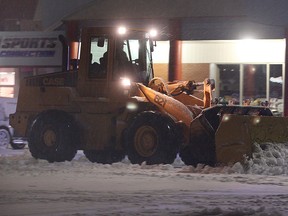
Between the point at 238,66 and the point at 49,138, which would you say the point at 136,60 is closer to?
the point at 49,138

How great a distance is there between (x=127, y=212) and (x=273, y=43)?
53.4 ft

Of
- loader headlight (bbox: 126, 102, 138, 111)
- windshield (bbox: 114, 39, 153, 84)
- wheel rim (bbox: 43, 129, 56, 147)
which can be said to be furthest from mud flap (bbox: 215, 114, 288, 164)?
wheel rim (bbox: 43, 129, 56, 147)

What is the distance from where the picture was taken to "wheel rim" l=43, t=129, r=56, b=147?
15.5 metres

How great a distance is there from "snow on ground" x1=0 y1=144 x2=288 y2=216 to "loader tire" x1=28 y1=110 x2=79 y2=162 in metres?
0.25

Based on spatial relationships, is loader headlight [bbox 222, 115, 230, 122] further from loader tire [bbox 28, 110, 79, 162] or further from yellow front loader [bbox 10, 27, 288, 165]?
loader tire [bbox 28, 110, 79, 162]

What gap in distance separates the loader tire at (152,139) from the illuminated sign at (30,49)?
12.9 m

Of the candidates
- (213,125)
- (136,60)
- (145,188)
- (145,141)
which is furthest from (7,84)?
(145,188)

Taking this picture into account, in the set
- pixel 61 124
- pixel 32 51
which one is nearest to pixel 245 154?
pixel 61 124

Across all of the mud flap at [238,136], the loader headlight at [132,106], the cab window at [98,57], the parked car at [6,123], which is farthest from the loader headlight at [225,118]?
the parked car at [6,123]

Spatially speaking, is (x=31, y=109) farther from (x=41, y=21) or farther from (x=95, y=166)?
(x=41, y=21)

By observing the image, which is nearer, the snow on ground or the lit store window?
the snow on ground

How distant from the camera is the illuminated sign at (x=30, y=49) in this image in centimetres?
2709

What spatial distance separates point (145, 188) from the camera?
11.3m

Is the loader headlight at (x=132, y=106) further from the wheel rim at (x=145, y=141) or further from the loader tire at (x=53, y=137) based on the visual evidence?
the loader tire at (x=53, y=137)
